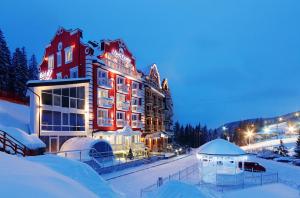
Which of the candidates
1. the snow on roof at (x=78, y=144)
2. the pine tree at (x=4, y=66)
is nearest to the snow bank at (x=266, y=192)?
the snow on roof at (x=78, y=144)

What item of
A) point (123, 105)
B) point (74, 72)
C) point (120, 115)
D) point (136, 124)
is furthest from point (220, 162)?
point (136, 124)

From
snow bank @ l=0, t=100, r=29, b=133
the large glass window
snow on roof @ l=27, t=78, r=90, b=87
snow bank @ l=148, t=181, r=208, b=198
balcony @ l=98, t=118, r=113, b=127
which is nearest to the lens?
snow bank @ l=148, t=181, r=208, b=198

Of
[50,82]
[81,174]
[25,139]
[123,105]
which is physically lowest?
[81,174]

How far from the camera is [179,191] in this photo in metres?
14.4

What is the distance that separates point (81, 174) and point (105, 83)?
2702 centimetres

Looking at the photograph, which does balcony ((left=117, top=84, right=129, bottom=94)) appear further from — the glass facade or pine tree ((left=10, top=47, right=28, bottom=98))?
pine tree ((left=10, top=47, right=28, bottom=98))

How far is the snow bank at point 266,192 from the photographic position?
72.0 ft

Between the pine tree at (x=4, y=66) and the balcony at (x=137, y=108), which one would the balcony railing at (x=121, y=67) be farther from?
the pine tree at (x=4, y=66)

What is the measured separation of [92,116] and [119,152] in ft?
22.7

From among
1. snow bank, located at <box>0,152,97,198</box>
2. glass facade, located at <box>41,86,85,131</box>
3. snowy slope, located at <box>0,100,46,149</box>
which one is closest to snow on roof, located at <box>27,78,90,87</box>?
glass facade, located at <box>41,86,85,131</box>

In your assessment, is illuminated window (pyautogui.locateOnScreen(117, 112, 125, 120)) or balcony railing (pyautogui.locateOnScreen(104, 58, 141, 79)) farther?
illuminated window (pyautogui.locateOnScreen(117, 112, 125, 120))

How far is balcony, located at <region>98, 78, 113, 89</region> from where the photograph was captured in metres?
38.5

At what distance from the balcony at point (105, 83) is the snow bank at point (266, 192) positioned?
857 inches

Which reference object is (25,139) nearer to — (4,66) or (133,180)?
(133,180)
